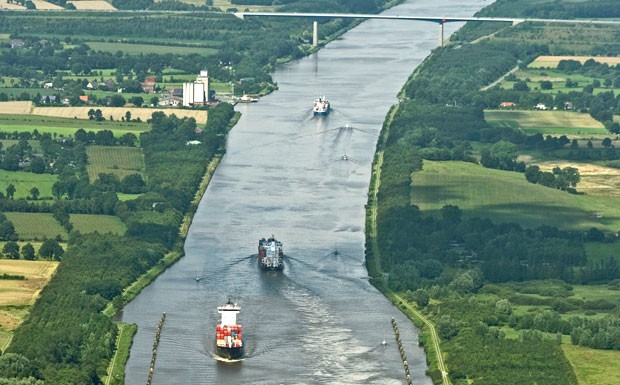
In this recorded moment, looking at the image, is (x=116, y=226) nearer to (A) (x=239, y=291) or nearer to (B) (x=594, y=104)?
(A) (x=239, y=291)

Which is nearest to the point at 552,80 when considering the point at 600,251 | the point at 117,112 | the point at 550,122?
the point at 550,122

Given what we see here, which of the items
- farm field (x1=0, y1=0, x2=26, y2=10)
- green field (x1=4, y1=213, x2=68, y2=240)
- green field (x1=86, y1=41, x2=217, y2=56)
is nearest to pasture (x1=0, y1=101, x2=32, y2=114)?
green field (x1=86, y1=41, x2=217, y2=56)

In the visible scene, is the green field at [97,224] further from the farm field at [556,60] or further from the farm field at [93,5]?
the farm field at [93,5]

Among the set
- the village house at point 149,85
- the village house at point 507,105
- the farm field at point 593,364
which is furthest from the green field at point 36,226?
the village house at point 507,105

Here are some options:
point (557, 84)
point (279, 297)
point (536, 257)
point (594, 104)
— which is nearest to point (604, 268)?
point (536, 257)

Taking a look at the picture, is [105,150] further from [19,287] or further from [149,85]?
[19,287]

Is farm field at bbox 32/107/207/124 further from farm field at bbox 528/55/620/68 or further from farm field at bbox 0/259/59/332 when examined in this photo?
farm field at bbox 0/259/59/332
